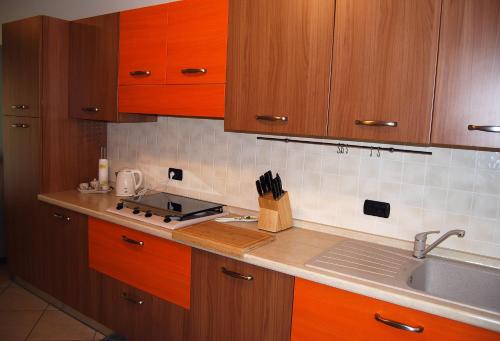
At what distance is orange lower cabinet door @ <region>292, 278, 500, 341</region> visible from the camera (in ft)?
4.56

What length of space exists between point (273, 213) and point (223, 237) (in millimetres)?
310

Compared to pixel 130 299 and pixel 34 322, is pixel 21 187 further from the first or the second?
pixel 130 299

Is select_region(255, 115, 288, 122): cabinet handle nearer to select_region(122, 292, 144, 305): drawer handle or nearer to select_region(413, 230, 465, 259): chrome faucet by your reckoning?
select_region(413, 230, 465, 259): chrome faucet

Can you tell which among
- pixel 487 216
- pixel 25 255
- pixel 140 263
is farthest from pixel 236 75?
pixel 25 255

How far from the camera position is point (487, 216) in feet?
5.84

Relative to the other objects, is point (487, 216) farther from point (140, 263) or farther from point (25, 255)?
point (25, 255)

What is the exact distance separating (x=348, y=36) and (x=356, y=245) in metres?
0.96

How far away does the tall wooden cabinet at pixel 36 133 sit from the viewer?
2.90 m

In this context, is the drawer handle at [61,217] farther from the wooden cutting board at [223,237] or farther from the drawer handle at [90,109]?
the wooden cutting board at [223,237]

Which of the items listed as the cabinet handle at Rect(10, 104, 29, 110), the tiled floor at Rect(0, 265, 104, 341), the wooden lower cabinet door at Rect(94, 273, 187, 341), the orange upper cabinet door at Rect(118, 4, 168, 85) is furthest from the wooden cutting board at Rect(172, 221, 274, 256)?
the cabinet handle at Rect(10, 104, 29, 110)

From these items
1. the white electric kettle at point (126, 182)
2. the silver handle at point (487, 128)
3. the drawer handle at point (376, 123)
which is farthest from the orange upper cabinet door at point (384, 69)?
the white electric kettle at point (126, 182)

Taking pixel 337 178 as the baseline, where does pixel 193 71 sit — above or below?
above

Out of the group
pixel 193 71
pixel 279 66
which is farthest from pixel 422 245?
pixel 193 71

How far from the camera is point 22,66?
303 cm
